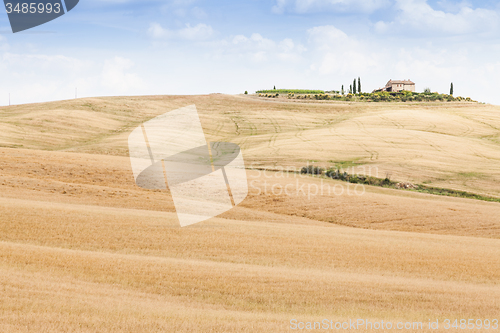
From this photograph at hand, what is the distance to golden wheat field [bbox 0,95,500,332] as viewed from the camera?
762 cm

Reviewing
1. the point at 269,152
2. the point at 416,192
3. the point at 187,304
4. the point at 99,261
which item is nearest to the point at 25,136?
the point at 269,152

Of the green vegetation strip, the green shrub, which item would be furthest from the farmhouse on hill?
the green vegetation strip

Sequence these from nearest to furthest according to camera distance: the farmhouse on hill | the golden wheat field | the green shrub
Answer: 1. the golden wheat field
2. the green shrub
3. the farmhouse on hill

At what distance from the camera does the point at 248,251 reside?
41.7 ft

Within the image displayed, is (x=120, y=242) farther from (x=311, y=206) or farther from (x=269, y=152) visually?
(x=269, y=152)

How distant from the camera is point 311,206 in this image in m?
21.5

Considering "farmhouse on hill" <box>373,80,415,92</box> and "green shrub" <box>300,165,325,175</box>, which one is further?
"farmhouse on hill" <box>373,80,415,92</box>

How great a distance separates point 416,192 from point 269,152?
13.9 metres

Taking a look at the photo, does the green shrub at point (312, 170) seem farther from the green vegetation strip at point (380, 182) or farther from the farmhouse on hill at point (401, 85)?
the farmhouse on hill at point (401, 85)

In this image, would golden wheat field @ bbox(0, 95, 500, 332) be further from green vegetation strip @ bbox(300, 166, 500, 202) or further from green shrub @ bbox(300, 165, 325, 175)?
green shrub @ bbox(300, 165, 325, 175)

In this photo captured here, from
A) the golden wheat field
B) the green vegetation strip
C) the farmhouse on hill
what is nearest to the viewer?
the golden wheat field

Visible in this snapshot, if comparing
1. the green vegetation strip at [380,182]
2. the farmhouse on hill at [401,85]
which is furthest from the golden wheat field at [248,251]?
the farmhouse on hill at [401,85]

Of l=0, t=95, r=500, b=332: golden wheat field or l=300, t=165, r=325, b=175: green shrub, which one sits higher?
l=0, t=95, r=500, b=332: golden wheat field

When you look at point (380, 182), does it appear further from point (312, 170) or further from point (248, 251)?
point (248, 251)
